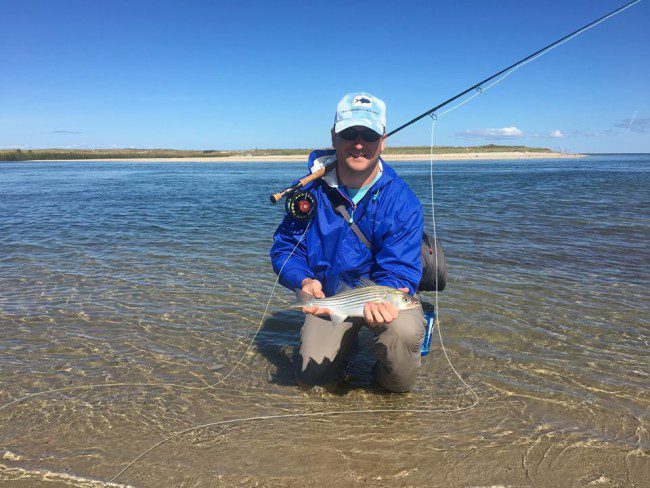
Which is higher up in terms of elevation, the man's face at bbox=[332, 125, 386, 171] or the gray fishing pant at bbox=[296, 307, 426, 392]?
the man's face at bbox=[332, 125, 386, 171]

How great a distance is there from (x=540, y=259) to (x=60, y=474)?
10129 millimetres

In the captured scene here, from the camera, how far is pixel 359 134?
14.8ft

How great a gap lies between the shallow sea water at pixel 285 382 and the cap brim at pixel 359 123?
2.91 meters

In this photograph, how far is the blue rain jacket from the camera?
461cm

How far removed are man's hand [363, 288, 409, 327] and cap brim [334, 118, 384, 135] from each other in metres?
1.79

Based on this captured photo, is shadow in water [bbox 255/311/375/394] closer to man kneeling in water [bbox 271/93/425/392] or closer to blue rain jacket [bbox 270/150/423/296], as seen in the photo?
man kneeling in water [bbox 271/93/425/392]

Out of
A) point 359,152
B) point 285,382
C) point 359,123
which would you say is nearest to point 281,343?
point 285,382

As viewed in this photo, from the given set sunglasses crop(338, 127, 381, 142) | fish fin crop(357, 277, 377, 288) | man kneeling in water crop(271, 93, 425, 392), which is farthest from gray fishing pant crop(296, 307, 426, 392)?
sunglasses crop(338, 127, 381, 142)

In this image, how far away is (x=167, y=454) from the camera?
12.4 ft

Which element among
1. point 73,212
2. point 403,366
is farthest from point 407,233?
point 73,212

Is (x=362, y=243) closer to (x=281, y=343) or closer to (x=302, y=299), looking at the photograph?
(x=302, y=299)

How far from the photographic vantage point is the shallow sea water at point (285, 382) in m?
3.62

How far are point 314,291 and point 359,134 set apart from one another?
67.8 inches

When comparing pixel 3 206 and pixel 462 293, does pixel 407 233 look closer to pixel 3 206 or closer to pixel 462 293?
pixel 462 293
